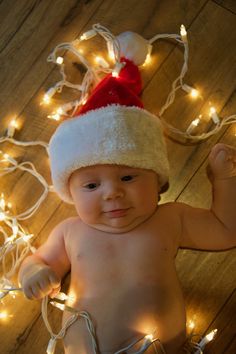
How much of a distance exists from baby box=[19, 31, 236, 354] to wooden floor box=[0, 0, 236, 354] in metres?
0.13

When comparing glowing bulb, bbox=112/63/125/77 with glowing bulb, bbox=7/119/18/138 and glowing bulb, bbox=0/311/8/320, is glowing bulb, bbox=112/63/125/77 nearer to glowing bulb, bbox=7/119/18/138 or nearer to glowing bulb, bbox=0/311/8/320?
glowing bulb, bbox=7/119/18/138

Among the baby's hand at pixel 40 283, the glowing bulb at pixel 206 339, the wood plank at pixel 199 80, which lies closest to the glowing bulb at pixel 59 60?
the wood plank at pixel 199 80

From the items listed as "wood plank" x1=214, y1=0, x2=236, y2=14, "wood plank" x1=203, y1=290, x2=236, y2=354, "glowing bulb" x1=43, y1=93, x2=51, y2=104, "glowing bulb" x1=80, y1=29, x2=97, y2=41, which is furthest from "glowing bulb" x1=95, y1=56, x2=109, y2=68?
"wood plank" x1=203, y1=290, x2=236, y2=354

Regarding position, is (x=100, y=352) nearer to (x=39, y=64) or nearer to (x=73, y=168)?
(x=73, y=168)

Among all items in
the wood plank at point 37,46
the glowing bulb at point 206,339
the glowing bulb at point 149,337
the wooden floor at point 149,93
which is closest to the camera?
the glowing bulb at point 149,337

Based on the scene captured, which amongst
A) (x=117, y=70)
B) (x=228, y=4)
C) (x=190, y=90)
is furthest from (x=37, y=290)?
(x=228, y=4)

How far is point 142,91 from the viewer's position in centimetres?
124

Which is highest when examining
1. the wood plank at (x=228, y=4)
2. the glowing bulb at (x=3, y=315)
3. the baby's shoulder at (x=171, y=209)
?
the wood plank at (x=228, y=4)

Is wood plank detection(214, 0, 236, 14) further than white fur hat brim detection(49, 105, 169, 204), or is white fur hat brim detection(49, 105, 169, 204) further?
wood plank detection(214, 0, 236, 14)

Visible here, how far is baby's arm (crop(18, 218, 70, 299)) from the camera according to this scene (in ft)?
3.26

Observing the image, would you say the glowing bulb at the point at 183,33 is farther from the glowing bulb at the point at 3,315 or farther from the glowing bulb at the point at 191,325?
the glowing bulb at the point at 3,315

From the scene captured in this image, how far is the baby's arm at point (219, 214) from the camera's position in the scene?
41.6 inches

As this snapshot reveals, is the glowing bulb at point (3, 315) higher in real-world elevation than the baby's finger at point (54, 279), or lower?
lower

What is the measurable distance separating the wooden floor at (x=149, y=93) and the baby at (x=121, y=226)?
133mm
